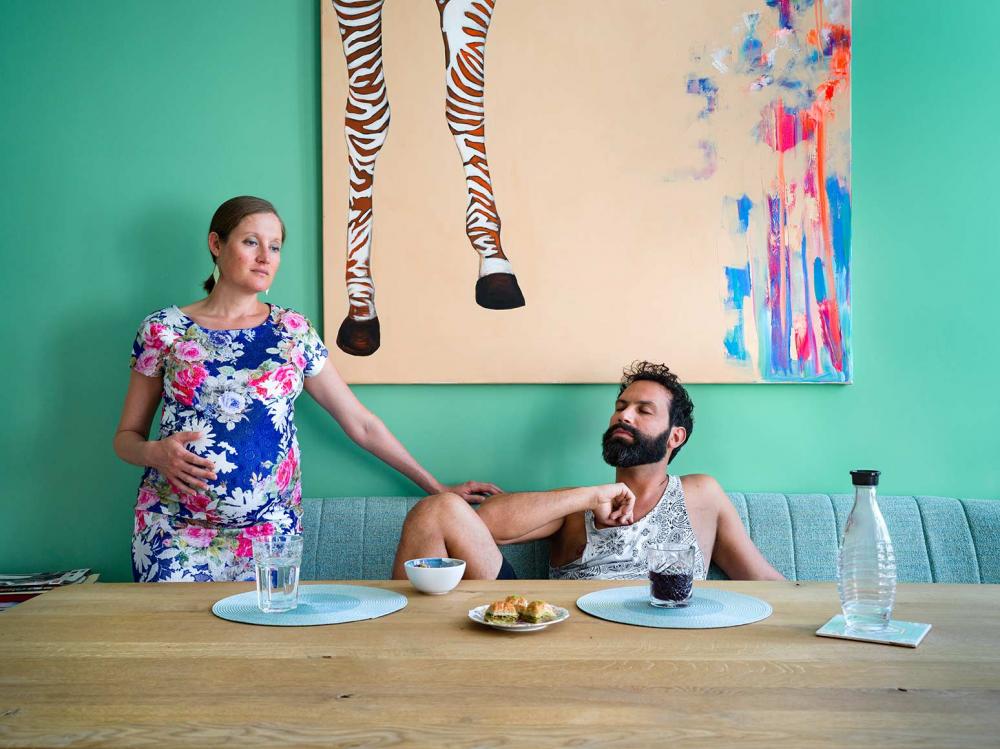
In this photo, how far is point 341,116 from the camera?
2.60 metres

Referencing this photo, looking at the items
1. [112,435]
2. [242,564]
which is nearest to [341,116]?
[112,435]

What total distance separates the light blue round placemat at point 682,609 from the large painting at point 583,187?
3.81 feet

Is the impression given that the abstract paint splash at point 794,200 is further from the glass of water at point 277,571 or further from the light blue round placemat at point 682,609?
the glass of water at point 277,571

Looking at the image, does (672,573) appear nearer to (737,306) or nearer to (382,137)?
(737,306)

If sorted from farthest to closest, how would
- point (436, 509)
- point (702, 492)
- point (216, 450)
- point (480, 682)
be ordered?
point (702, 492), point (216, 450), point (436, 509), point (480, 682)

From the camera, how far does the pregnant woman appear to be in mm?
2092

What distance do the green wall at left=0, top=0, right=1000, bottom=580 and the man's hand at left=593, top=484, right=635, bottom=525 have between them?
0.40 meters

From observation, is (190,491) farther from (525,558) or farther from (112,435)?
(525,558)

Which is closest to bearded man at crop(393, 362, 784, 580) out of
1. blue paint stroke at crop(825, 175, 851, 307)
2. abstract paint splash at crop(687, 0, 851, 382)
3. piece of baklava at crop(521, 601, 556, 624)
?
abstract paint splash at crop(687, 0, 851, 382)

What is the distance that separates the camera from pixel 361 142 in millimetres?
2592

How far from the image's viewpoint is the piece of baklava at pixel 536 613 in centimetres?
128

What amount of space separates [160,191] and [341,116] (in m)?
0.58

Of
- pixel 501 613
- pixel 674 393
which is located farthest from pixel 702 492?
pixel 501 613

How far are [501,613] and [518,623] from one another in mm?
29
